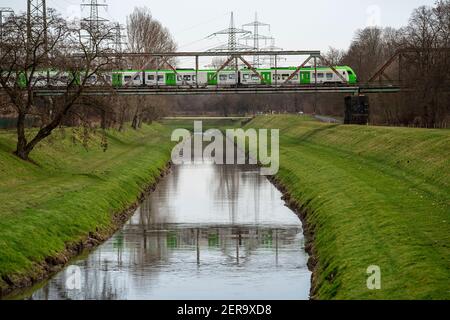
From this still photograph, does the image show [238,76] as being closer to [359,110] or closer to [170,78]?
[170,78]

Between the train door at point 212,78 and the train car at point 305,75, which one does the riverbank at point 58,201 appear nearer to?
the train door at point 212,78

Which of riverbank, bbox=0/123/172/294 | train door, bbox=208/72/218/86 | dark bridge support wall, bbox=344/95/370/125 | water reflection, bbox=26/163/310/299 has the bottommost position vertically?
water reflection, bbox=26/163/310/299

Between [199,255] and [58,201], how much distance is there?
7.81 metres

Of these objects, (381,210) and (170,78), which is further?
(170,78)

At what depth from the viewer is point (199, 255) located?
3058cm

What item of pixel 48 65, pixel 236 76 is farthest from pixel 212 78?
pixel 48 65

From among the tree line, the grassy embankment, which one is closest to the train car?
the grassy embankment

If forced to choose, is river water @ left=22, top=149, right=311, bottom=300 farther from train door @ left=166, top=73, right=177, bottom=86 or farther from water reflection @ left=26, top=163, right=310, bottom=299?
train door @ left=166, top=73, right=177, bottom=86

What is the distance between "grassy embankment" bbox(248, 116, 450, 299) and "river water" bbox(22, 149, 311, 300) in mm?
1135

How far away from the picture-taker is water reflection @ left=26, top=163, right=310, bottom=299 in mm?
24859

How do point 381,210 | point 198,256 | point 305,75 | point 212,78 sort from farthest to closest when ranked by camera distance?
1. point 305,75
2. point 212,78
3. point 381,210
4. point 198,256
